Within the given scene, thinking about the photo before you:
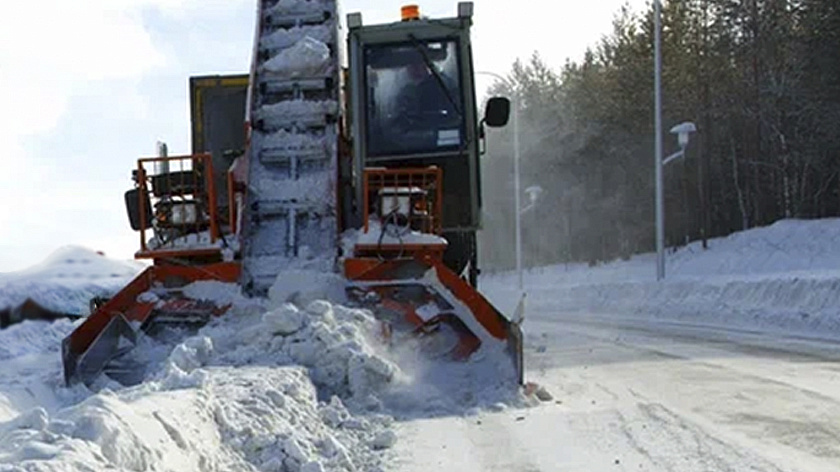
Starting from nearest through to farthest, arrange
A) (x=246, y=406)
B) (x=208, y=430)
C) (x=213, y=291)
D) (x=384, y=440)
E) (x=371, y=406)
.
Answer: (x=208, y=430)
(x=246, y=406)
(x=384, y=440)
(x=371, y=406)
(x=213, y=291)

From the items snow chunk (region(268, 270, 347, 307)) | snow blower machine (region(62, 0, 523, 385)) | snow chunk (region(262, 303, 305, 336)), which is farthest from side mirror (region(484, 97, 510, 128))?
snow chunk (region(262, 303, 305, 336))

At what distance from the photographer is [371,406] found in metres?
5.80

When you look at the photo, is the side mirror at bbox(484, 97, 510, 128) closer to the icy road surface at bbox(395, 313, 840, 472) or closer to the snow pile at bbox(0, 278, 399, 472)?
the snow pile at bbox(0, 278, 399, 472)

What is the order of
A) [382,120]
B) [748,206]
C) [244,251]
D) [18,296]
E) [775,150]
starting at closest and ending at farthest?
[18,296]
[244,251]
[382,120]
[775,150]
[748,206]

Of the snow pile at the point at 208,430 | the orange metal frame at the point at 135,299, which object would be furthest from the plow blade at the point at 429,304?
the snow pile at the point at 208,430

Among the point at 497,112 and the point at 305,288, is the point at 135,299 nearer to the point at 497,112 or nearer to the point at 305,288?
the point at 305,288

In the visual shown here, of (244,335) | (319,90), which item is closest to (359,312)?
(244,335)

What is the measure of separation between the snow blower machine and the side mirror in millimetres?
19

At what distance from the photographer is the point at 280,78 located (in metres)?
8.80

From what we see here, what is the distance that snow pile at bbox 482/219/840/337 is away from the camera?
1583cm

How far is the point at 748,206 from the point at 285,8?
30358 mm

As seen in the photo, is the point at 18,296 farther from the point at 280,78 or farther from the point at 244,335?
the point at 280,78

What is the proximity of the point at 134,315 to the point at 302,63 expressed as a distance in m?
3.11

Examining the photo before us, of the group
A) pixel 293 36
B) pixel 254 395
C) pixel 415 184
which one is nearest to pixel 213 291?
pixel 415 184
